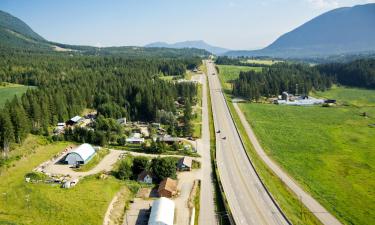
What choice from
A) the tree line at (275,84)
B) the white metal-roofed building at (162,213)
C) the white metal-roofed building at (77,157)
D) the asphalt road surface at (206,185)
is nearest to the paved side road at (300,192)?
the asphalt road surface at (206,185)

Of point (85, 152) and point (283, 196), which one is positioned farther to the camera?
point (85, 152)

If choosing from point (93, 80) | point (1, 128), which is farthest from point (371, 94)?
point (1, 128)

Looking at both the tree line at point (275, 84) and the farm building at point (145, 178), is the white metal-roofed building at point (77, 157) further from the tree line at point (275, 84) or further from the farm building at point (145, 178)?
the tree line at point (275, 84)

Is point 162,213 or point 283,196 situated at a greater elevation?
point 162,213

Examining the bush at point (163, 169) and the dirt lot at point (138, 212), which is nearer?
the dirt lot at point (138, 212)

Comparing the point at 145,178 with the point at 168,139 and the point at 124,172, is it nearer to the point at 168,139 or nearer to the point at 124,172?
the point at 124,172

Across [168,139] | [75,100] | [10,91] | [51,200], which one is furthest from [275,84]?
[51,200]

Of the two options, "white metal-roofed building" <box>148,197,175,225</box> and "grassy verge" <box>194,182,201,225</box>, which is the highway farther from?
"white metal-roofed building" <box>148,197,175,225</box>
